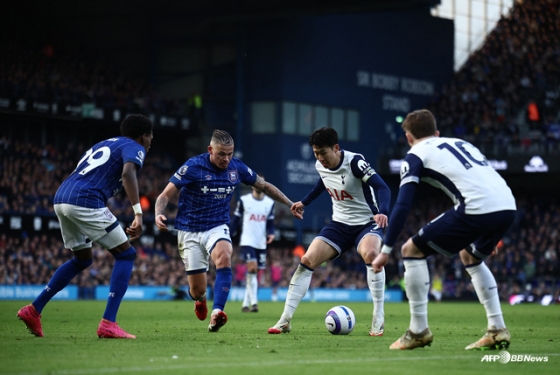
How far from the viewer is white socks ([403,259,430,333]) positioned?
8688mm

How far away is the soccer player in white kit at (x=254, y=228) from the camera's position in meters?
21.3

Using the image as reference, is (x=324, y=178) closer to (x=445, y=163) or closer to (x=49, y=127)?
(x=445, y=163)

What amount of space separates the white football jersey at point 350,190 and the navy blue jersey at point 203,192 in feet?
4.31

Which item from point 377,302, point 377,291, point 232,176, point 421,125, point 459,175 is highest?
point 421,125

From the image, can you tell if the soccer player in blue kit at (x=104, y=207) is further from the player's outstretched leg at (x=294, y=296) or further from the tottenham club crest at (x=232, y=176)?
the player's outstretched leg at (x=294, y=296)

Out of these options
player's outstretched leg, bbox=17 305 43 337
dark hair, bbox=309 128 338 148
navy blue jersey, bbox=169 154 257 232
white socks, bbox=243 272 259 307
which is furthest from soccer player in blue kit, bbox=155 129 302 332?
white socks, bbox=243 272 259 307

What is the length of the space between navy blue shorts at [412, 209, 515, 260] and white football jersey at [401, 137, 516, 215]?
0.07 meters

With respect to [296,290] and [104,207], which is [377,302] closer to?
[296,290]

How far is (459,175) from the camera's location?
28.4 ft

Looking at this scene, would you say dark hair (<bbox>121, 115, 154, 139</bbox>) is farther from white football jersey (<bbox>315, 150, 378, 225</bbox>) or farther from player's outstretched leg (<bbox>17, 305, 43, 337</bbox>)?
white football jersey (<bbox>315, 150, 378, 225</bbox>)

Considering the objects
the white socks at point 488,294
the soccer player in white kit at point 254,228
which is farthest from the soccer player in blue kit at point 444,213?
the soccer player in white kit at point 254,228

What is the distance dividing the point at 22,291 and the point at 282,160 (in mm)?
18026

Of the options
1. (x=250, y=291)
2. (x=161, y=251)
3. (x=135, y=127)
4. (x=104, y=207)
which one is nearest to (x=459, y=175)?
(x=135, y=127)

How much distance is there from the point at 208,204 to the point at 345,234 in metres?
1.89
